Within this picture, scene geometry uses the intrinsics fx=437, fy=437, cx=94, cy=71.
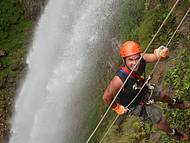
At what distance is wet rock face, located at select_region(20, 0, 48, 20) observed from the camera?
2486 centimetres

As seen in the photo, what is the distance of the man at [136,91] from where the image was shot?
6918mm

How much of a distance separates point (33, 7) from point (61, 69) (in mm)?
6822

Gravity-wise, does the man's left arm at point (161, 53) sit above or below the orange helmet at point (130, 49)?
below

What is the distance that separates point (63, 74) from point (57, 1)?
5743 mm

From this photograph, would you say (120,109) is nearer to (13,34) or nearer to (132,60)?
(132,60)

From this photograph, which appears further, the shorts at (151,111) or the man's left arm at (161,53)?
the shorts at (151,111)

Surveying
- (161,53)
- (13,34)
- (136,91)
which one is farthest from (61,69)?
(161,53)

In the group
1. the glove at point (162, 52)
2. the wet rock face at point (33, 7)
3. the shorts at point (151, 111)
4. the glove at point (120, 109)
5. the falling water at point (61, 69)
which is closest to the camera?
the glove at point (162, 52)

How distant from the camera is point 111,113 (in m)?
13.3

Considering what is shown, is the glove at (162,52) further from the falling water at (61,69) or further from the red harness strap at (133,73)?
the falling water at (61,69)

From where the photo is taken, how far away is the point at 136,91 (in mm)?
7141

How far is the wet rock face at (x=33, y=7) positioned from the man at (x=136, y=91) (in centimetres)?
1805

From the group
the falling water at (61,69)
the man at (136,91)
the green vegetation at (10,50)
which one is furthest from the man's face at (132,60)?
the green vegetation at (10,50)

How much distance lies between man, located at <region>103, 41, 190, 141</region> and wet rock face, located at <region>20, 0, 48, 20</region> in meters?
18.0
